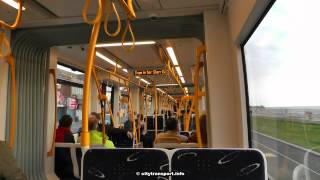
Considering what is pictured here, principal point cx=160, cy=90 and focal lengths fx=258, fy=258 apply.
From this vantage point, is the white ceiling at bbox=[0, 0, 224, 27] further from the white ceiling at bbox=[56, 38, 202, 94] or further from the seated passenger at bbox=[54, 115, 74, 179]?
the seated passenger at bbox=[54, 115, 74, 179]

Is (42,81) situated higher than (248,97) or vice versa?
(42,81)

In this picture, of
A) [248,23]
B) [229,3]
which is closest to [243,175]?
[248,23]

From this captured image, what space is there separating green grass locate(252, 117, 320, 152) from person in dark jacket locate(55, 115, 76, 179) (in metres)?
2.34

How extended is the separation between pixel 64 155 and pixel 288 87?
2838mm

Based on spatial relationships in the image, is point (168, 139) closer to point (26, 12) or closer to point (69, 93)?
point (26, 12)

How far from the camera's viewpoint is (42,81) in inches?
133

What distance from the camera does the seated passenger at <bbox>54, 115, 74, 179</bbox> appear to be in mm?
3338

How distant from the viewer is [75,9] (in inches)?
101

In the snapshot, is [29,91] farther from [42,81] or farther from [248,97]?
[248,97]

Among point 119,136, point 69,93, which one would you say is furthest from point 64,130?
point 69,93

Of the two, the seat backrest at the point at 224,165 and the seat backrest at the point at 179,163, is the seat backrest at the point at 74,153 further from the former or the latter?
the seat backrest at the point at 224,165

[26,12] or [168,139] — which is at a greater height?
[26,12]

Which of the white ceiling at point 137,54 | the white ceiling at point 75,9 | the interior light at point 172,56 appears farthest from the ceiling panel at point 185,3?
the interior light at point 172,56

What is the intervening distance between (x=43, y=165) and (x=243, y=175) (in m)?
3.03
